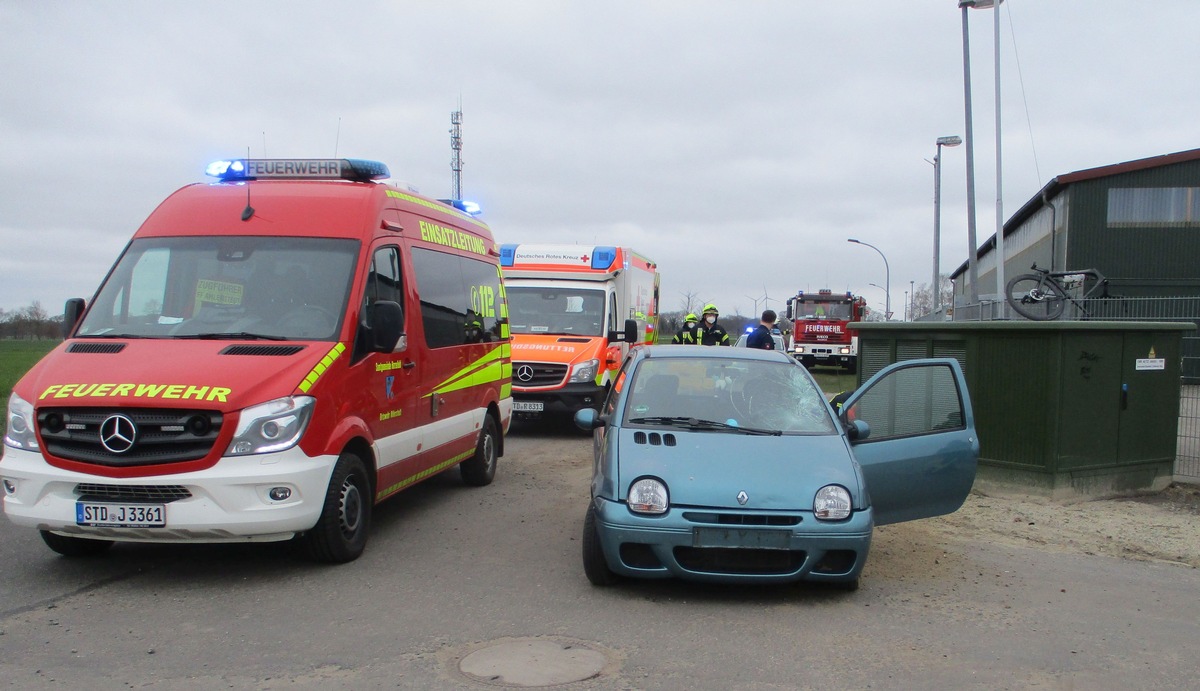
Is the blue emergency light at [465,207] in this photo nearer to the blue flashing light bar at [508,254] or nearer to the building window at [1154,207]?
the blue flashing light bar at [508,254]

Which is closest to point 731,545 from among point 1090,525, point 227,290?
point 227,290

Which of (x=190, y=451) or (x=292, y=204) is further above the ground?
(x=292, y=204)

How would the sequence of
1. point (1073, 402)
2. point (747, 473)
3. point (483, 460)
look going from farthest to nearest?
point (483, 460) < point (1073, 402) < point (747, 473)

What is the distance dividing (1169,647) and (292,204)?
6236 mm

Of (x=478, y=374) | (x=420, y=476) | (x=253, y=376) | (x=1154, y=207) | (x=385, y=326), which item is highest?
(x=1154, y=207)

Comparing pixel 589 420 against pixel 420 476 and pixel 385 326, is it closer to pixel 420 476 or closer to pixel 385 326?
pixel 385 326

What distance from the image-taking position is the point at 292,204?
7172mm

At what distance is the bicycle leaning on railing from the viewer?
20.1 m

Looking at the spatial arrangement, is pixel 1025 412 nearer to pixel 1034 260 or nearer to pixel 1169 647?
pixel 1169 647

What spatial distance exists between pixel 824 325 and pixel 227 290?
29778 millimetres

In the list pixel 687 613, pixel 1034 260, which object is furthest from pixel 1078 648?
pixel 1034 260

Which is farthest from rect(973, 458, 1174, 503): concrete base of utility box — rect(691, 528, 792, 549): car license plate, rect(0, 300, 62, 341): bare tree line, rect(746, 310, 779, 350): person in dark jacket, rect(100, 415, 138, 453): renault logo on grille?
rect(0, 300, 62, 341): bare tree line

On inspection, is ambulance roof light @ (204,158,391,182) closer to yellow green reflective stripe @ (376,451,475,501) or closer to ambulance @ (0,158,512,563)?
ambulance @ (0,158,512,563)

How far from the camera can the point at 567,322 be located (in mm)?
15000
